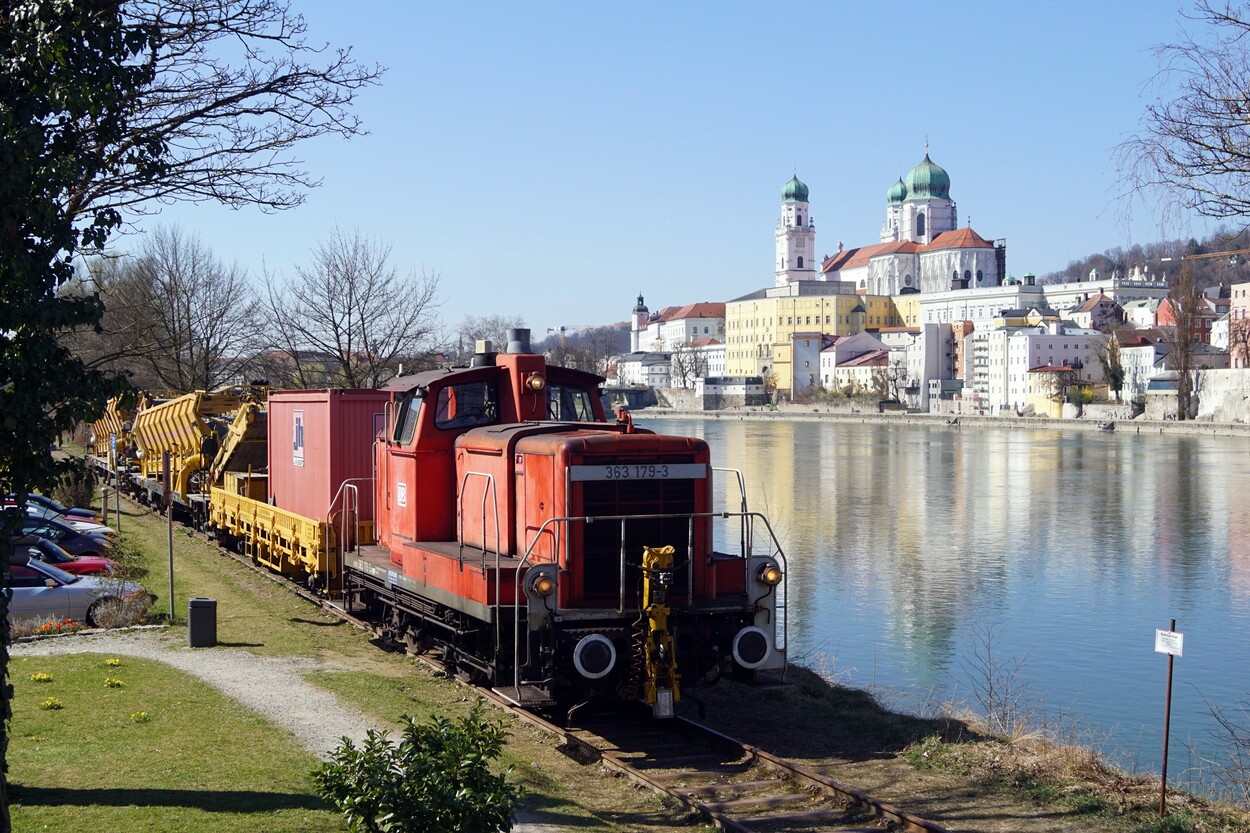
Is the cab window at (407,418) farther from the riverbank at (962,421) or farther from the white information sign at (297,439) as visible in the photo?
the riverbank at (962,421)

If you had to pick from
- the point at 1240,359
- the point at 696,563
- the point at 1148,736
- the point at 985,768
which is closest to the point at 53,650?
the point at 696,563

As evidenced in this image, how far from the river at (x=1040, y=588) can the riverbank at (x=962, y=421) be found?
4168 centimetres

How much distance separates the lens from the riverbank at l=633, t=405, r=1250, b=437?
111 meters

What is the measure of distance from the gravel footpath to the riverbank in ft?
339

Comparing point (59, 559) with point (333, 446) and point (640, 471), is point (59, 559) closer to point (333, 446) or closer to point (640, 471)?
point (333, 446)

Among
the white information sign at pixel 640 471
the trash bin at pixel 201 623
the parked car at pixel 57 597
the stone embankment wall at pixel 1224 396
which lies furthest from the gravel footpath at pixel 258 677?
the stone embankment wall at pixel 1224 396

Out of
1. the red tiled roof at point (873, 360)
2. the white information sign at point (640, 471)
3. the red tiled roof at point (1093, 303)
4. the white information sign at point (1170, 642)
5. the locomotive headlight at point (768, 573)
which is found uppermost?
the red tiled roof at point (1093, 303)

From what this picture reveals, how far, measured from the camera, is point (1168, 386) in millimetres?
130000

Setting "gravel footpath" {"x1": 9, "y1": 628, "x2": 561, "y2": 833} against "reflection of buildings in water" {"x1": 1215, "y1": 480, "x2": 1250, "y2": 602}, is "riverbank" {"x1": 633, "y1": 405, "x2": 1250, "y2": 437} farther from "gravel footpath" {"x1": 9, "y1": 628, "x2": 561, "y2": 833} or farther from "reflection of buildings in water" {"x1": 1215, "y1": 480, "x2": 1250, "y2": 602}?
"gravel footpath" {"x1": 9, "y1": 628, "x2": 561, "y2": 833}

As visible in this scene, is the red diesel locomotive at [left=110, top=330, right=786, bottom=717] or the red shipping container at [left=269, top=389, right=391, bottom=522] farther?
the red shipping container at [left=269, top=389, right=391, bottom=522]

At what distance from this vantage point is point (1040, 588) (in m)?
32.5

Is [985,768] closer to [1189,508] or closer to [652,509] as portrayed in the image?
[652,509]

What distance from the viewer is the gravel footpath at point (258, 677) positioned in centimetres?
1228

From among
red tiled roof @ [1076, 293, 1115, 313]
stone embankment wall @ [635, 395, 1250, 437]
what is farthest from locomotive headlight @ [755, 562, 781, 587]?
red tiled roof @ [1076, 293, 1115, 313]
